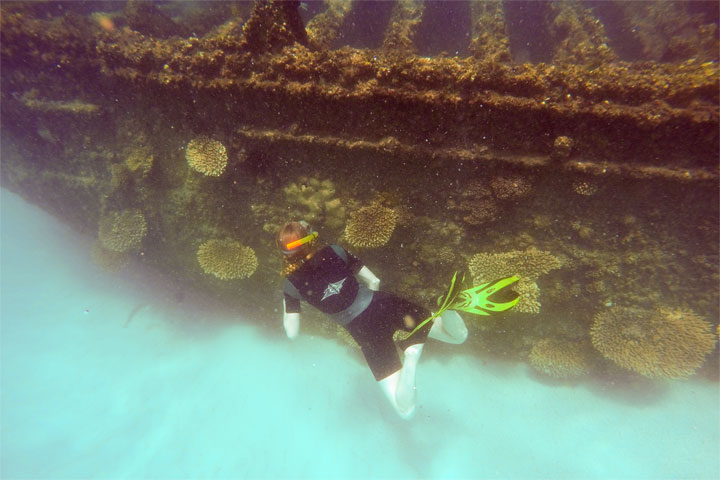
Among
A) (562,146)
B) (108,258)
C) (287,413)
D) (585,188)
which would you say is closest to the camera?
(562,146)

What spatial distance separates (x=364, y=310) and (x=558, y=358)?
3.91m

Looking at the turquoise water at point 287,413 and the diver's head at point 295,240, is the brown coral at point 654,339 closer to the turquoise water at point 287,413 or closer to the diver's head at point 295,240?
the turquoise water at point 287,413

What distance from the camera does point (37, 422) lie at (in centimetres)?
823

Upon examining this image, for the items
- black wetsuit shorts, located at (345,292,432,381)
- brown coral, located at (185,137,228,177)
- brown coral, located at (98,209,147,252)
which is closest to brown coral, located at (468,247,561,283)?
black wetsuit shorts, located at (345,292,432,381)

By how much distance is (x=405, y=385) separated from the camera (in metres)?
4.21

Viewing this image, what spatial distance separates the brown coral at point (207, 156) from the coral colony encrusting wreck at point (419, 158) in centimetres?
3

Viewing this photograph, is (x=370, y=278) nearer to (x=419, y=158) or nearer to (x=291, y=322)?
(x=291, y=322)

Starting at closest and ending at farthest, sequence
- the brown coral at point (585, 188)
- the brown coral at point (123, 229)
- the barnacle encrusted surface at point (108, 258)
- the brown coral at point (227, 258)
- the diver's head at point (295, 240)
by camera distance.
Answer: the diver's head at point (295, 240), the brown coral at point (585, 188), the brown coral at point (227, 258), the brown coral at point (123, 229), the barnacle encrusted surface at point (108, 258)

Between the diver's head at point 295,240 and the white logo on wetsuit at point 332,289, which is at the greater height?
the diver's head at point 295,240

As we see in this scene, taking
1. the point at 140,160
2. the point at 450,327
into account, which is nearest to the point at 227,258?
the point at 140,160

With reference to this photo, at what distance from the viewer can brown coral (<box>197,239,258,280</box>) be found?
545 cm

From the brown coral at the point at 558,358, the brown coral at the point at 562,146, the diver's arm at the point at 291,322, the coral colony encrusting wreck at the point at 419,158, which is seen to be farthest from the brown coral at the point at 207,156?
the brown coral at the point at 558,358

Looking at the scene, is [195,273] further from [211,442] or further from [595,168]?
[595,168]

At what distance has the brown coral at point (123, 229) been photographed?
6102mm
